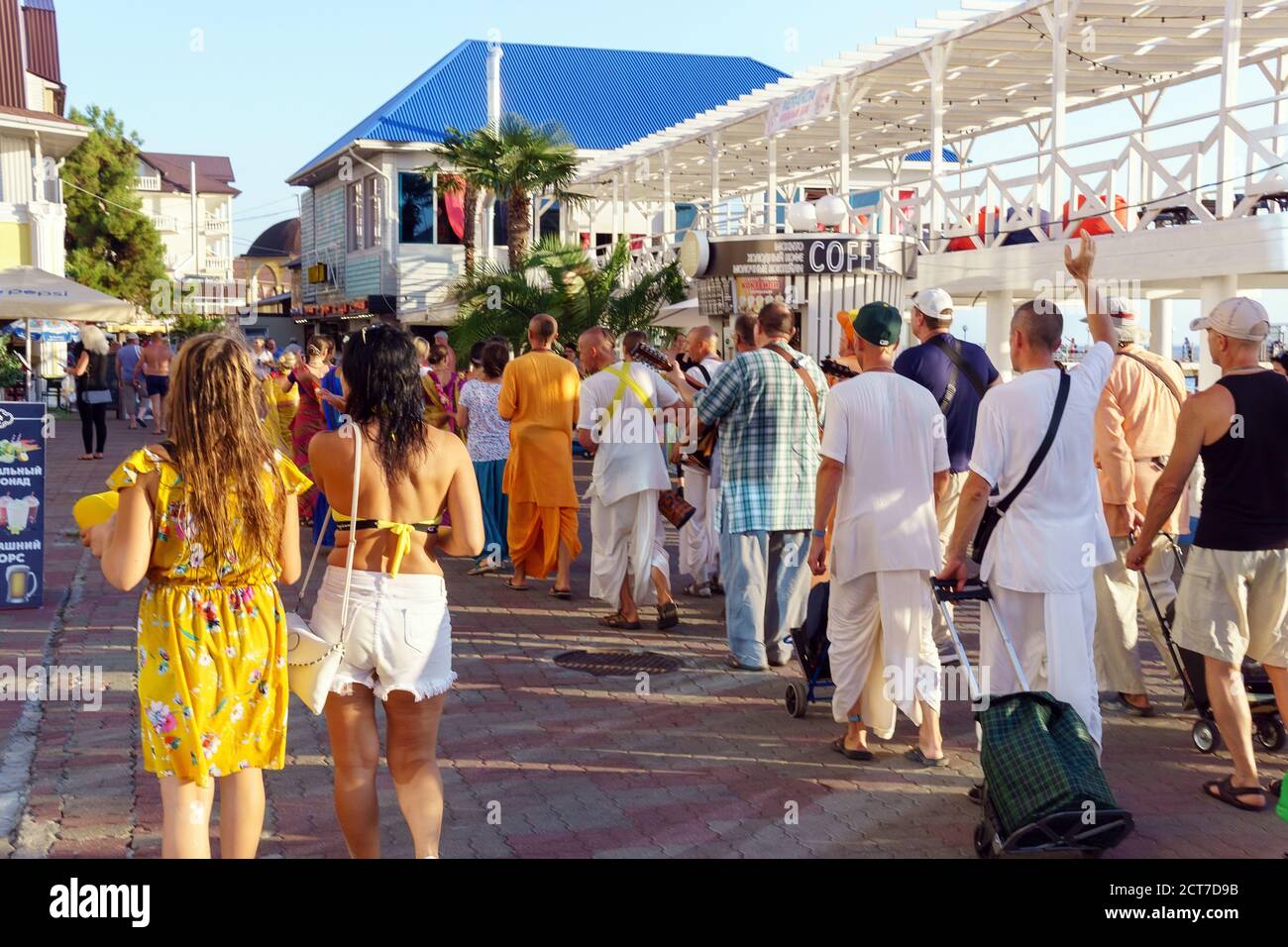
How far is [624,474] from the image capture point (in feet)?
27.9

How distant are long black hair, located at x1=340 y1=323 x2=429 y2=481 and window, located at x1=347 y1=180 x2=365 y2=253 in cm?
3549

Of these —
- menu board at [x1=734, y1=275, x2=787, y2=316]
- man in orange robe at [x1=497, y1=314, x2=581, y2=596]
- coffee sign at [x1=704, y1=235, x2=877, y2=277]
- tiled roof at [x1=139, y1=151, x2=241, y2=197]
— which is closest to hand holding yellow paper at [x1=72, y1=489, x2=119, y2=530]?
man in orange robe at [x1=497, y1=314, x2=581, y2=596]

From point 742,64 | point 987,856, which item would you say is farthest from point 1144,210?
point 742,64

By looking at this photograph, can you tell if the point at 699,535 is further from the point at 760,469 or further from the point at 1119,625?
the point at 1119,625

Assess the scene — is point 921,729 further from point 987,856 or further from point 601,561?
point 601,561

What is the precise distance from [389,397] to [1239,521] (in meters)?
3.40

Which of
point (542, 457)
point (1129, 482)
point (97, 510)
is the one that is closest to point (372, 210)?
point (542, 457)

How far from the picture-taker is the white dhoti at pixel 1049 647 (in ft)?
16.3

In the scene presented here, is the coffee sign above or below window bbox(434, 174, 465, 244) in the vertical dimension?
below

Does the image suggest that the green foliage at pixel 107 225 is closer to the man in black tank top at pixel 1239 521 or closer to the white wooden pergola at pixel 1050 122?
the white wooden pergola at pixel 1050 122

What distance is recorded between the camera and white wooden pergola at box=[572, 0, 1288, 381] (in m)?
12.0

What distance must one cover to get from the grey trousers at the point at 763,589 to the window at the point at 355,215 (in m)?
32.8

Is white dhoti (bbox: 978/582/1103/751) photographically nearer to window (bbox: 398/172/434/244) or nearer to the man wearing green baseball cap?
the man wearing green baseball cap

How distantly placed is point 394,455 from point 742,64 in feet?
138
